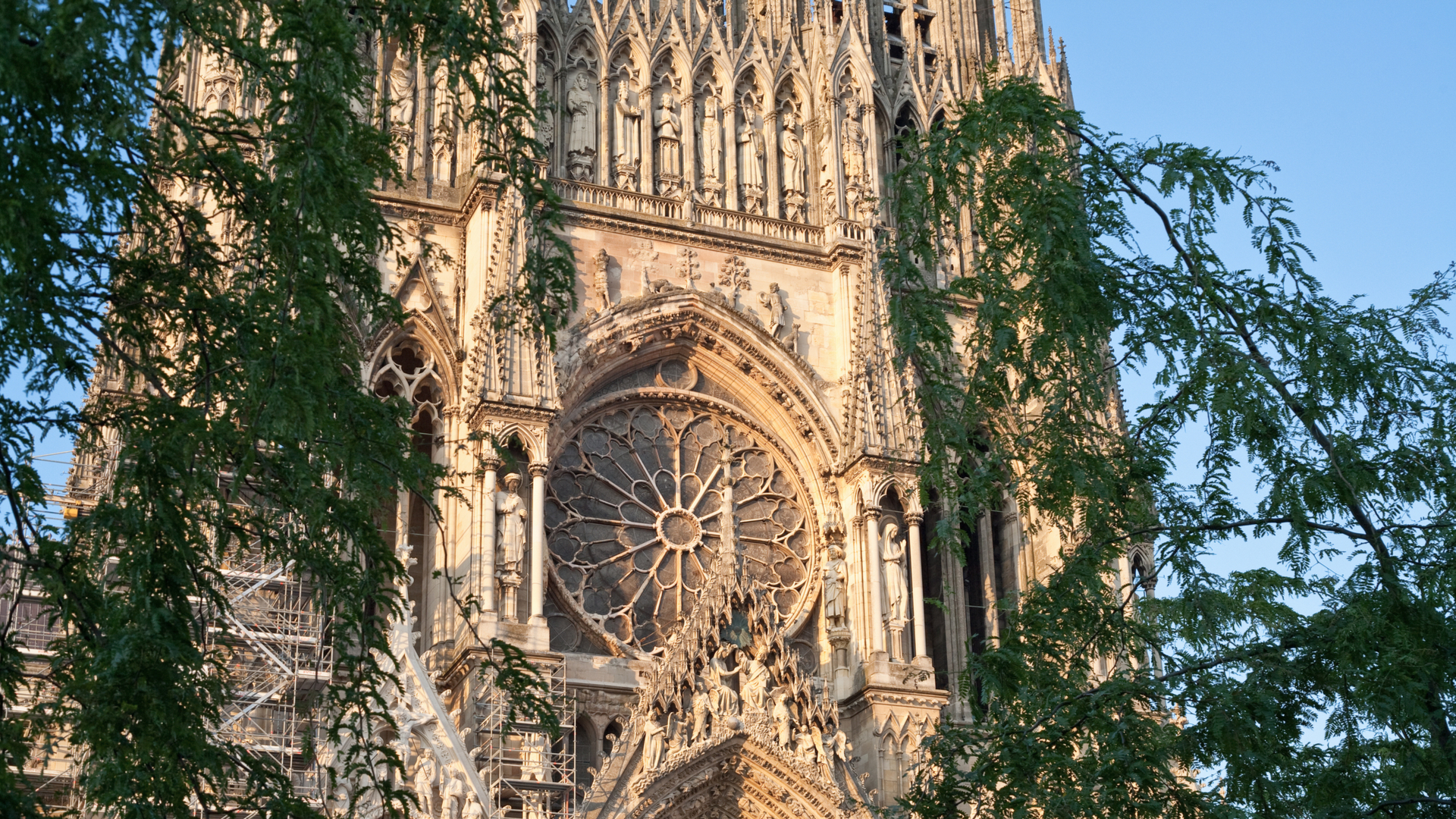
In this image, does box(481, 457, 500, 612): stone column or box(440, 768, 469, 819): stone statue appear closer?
box(440, 768, 469, 819): stone statue

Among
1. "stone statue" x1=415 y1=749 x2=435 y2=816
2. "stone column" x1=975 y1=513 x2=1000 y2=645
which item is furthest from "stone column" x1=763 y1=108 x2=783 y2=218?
"stone statue" x1=415 y1=749 x2=435 y2=816

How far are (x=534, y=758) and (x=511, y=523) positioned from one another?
2957 millimetres

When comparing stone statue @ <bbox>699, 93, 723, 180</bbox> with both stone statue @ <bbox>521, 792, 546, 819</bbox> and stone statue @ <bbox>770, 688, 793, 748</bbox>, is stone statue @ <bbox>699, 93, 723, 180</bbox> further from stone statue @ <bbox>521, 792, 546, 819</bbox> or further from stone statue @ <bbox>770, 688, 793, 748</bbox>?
stone statue @ <bbox>521, 792, 546, 819</bbox>

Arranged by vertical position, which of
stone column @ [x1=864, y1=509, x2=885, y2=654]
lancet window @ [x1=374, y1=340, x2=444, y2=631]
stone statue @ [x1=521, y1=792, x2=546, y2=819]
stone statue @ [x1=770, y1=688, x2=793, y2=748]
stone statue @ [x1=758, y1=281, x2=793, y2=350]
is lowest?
stone statue @ [x1=521, y1=792, x2=546, y2=819]

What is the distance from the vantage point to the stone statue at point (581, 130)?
80.0ft

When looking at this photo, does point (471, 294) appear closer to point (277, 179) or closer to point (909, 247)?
point (909, 247)

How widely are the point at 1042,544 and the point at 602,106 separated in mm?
8682

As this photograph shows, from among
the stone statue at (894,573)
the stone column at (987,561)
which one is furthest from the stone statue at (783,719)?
the stone column at (987,561)

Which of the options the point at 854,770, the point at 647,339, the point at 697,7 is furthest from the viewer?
the point at 697,7

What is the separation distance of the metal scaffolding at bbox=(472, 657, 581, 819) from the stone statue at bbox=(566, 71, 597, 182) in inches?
287

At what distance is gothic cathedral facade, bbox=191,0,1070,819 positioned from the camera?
68.2ft

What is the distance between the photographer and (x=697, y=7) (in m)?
26.4

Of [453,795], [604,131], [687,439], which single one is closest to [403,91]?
[604,131]

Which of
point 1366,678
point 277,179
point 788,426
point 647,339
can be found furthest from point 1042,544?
point 277,179
